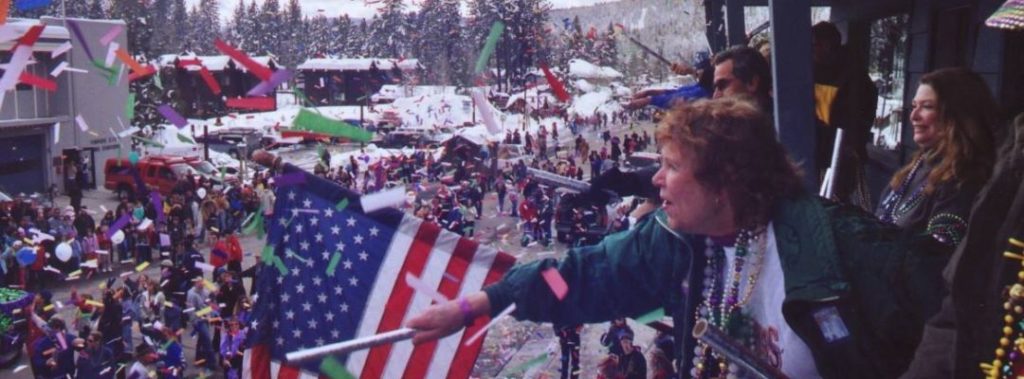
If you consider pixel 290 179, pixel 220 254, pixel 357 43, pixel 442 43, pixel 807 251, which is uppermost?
pixel 357 43

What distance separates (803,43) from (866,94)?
3.07 ft

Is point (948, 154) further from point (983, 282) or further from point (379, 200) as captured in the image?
point (379, 200)

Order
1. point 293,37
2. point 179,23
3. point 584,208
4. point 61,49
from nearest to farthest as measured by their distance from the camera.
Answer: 1. point 584,208
2. point 61,49
3. point 293,37
4. point 179,23

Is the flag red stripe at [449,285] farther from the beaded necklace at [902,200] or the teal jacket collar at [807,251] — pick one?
the teal jacket collar at [807,251]

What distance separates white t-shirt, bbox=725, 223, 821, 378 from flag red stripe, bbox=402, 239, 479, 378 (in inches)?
96.7

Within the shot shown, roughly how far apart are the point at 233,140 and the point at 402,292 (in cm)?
4095

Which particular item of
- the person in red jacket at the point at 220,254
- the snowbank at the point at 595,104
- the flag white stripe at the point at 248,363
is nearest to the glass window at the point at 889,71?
the flag white stripe at the point at 248,363

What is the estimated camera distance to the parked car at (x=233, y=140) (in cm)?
4056

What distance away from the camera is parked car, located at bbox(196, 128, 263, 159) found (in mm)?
40562

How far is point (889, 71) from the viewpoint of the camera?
389 inches

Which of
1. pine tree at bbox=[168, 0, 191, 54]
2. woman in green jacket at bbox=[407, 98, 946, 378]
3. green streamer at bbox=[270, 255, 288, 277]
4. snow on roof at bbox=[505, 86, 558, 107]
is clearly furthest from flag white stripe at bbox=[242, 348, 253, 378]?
pine tree at bbox=[168, 0, 191, 54]

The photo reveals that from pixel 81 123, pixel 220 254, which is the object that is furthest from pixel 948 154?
pixel 81 123

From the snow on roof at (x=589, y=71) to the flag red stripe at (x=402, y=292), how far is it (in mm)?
54126

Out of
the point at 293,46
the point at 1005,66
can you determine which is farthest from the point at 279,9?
the point at 1005,66
